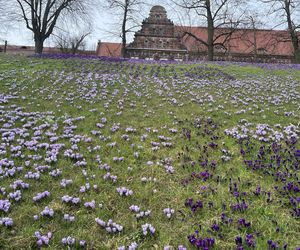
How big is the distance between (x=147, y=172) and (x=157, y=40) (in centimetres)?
5869

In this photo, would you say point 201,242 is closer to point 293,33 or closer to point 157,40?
point 293,33

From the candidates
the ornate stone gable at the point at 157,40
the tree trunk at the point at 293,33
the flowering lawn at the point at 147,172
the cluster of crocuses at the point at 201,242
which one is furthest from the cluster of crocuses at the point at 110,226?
the ornate stone gable at the point at 157,40

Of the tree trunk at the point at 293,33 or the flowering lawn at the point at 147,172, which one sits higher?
the tree trunk at the point at 293,33

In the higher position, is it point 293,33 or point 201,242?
point 293,33

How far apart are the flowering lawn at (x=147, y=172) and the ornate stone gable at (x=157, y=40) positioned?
50.0 m

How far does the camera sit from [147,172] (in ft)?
20.1

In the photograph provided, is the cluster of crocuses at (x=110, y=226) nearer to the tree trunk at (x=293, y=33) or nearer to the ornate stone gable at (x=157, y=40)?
the tree trunk at (x=293, y=33)

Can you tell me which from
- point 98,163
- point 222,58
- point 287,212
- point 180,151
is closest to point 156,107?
point 180,151

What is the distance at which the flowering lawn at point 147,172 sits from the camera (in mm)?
4184

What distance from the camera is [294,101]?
12648mm

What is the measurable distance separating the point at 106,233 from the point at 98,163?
2.33 meters

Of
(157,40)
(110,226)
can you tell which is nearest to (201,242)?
(110,226)

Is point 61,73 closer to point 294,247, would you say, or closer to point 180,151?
point 180,151

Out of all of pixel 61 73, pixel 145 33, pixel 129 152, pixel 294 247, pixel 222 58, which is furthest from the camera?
pixel 222 58
